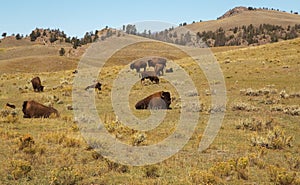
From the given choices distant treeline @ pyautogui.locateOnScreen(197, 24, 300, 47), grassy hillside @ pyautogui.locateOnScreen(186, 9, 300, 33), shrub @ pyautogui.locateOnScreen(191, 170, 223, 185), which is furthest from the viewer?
grassy hillside @ pyautogui.locateOnScreen(186, 9, 300, 33)

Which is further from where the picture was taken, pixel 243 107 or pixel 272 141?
pixel 243 107

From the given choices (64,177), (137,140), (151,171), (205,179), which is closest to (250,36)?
(137,140)

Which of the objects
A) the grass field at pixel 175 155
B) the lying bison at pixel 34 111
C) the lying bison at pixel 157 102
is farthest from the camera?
the lying bison at pixel 157 102

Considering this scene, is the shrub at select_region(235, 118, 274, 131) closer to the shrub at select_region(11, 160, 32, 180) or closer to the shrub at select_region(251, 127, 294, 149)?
the shrub at select_region(251, 127, 294, 149)

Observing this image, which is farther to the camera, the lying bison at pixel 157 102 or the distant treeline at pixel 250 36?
the distant treeline at pixel 250 36

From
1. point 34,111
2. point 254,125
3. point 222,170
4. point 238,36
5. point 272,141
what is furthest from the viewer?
point 238,36

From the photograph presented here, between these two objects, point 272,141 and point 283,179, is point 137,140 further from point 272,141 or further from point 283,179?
point 283,179

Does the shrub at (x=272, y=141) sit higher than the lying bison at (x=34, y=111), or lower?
lower

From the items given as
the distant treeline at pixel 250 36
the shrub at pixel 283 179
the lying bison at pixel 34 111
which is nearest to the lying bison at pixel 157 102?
the lying bison at pixel 34 111

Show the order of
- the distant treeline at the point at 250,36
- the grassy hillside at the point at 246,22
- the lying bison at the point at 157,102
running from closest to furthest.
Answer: the lying bison at the point at 157,102
the distant treeline at the point at 250,36
the grassy hillside at the point at 246,22

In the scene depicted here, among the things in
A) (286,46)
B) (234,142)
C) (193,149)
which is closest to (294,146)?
(234,142)

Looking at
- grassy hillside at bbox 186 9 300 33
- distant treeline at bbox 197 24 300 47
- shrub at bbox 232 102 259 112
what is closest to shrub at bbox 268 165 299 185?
shrub at bbox 232 102 259 112

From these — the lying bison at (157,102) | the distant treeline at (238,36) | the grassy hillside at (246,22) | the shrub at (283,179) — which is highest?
the grassy hillside at (246,22)

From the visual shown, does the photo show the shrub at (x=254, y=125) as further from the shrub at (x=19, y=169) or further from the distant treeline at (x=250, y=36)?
the distant treeline at (x=250, y=36)
